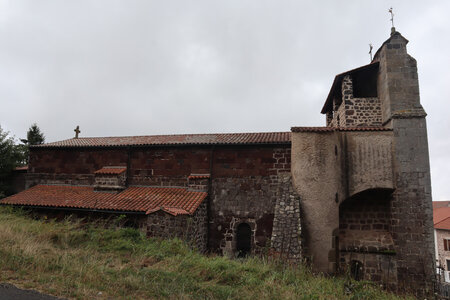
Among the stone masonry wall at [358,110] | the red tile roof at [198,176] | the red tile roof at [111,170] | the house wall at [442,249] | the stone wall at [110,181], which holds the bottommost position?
the house wall at [442,249]

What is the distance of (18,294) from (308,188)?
8.50 meters

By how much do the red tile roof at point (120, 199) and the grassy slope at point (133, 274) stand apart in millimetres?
2766

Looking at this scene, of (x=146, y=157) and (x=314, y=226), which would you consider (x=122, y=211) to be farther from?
(x=314, y=226)

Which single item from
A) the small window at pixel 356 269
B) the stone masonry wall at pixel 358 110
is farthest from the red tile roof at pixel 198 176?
the small window at pixel 356 269

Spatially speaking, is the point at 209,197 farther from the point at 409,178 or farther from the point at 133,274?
the point at 409,178

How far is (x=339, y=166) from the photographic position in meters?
10.3

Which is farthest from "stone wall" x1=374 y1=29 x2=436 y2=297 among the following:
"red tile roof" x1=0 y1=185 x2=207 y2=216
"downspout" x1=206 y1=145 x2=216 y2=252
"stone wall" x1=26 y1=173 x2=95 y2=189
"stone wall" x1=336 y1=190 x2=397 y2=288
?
"stone wall" x1=26 y1=173 x2=95 y2=189

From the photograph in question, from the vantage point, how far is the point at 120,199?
11898 mm

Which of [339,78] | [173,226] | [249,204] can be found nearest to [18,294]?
[173,226]

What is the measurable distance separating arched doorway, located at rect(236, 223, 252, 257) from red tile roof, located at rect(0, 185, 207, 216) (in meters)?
2.11

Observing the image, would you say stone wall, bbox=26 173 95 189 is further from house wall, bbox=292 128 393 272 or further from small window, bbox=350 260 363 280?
small window, bbox=350 260 363 280

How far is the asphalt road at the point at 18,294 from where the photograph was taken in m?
4.16

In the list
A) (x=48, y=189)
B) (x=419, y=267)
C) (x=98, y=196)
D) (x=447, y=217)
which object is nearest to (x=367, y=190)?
(x=419, y=267)

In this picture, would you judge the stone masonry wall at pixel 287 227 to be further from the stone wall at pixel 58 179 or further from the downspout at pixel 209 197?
the stone wall at pixel 58 179
